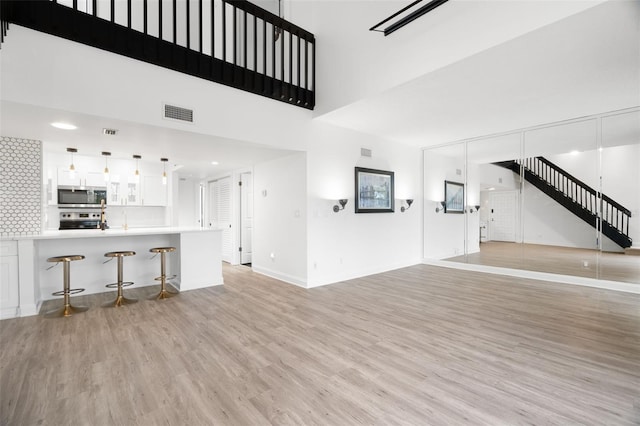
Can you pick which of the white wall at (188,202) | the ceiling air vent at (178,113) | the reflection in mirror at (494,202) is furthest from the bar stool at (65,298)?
the reflection in mirror at (494,202)

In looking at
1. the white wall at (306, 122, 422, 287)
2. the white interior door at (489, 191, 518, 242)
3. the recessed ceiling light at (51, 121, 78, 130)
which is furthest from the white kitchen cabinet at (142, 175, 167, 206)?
the white interior door at (489, 191, 518, 242)

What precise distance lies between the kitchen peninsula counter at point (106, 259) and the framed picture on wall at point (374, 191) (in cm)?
282

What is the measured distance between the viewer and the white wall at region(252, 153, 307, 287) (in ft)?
16.6

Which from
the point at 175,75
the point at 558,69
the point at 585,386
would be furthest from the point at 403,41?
the point at 585,386

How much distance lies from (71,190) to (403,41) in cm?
718

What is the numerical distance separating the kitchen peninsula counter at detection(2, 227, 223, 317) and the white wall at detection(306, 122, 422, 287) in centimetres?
192

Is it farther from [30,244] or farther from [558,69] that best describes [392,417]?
[30,244]

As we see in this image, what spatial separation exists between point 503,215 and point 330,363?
6.26 m

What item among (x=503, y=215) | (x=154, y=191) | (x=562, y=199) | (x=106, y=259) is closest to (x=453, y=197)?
(x=503, y=215)

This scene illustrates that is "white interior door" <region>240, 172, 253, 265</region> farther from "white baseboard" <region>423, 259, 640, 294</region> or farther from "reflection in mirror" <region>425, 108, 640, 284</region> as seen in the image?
"white baseboard" <region>423, 259, 640, 294</region>

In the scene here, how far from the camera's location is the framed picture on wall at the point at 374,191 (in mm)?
5703

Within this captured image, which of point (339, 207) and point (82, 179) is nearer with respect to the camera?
point (339, 207)

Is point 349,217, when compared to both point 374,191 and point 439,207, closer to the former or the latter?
point 374,191

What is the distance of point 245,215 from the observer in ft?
23.3
